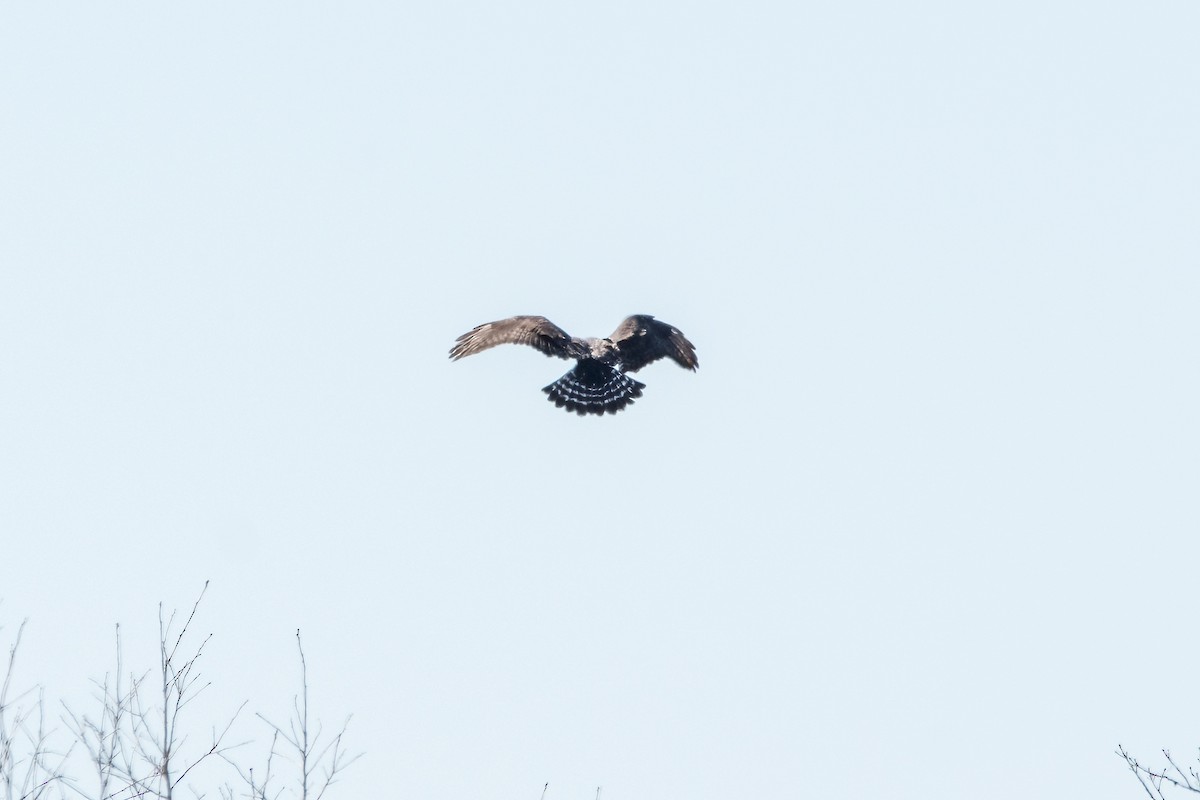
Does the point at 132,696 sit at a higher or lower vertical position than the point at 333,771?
higher

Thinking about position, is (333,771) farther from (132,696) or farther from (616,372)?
(616,372)

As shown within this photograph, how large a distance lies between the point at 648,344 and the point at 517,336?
5.32 feet

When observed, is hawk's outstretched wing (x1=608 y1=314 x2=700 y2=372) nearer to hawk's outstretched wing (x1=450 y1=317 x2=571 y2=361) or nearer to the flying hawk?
the flying hawk

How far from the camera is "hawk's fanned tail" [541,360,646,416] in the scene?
778 inches

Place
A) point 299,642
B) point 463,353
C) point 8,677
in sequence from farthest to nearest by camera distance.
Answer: point 463,353
point 8,677
point 299,642

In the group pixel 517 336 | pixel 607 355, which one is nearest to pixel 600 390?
pixel 607 355

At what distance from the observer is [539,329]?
63.2 ft

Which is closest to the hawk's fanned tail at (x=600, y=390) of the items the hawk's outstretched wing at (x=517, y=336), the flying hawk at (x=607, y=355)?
the flying hawk at (x=607, y=355)

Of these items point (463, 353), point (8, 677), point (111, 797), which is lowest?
point (111, 797)

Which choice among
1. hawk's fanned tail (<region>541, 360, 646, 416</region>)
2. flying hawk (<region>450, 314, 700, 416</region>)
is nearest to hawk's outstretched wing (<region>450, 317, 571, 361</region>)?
flying hawk (<region>450, 314, 700, 416</region>)

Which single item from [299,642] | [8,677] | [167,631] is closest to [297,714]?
[299,642]

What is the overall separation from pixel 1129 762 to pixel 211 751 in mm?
5285

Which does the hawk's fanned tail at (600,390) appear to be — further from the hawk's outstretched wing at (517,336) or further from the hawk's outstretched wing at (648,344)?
the hawk's outstretched wing at (517,336)

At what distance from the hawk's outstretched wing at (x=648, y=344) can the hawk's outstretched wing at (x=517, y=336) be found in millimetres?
739
